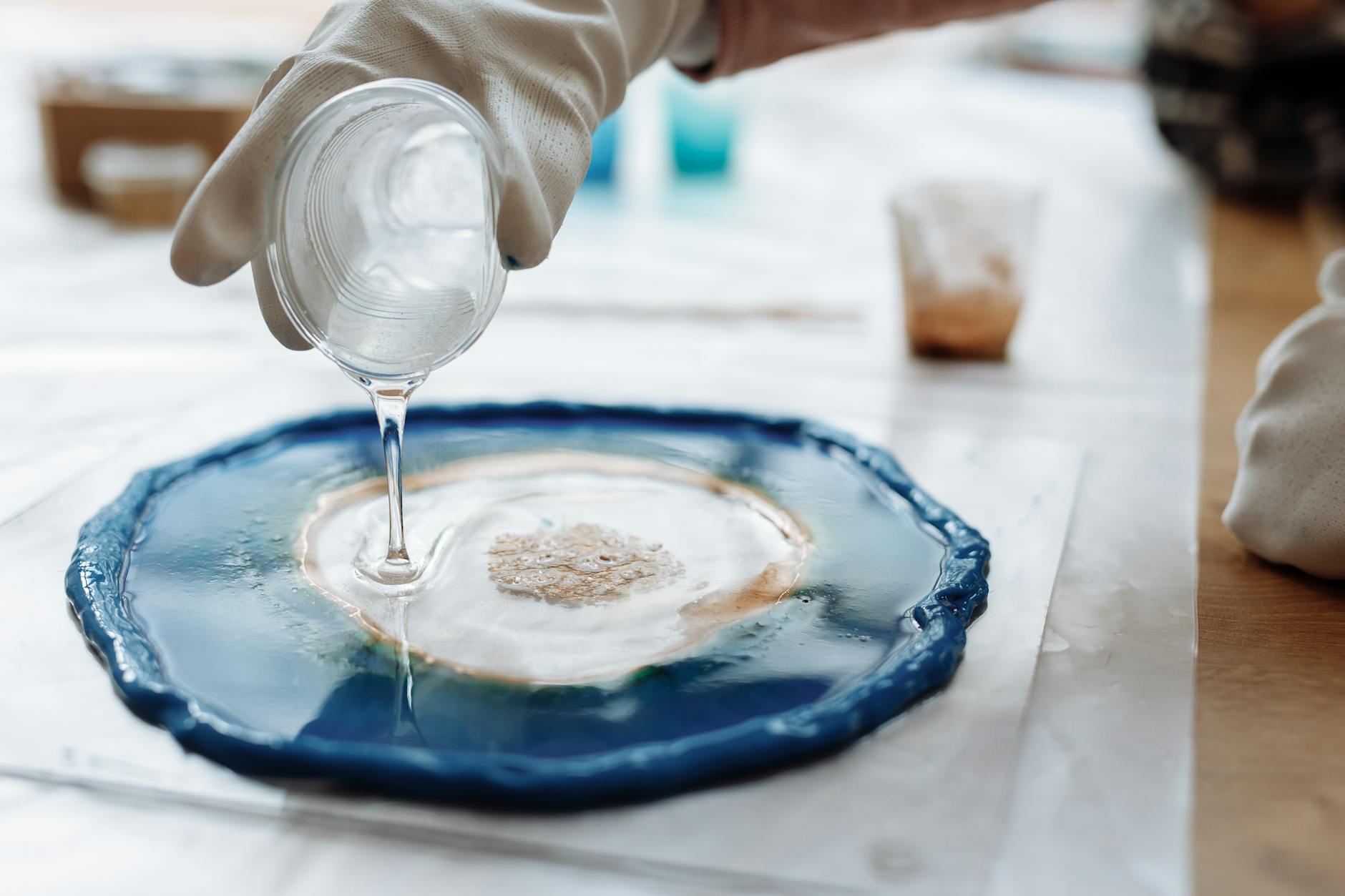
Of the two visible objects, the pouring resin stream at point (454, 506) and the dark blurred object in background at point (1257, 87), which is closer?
the pouring resin stream at point (454, 506)

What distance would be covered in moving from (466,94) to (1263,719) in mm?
549

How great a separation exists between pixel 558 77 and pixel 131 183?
100cm

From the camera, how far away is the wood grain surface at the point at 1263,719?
1.84ft

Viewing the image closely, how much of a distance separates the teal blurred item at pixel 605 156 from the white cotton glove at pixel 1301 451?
1.21 meters

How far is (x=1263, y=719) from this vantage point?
661 mm

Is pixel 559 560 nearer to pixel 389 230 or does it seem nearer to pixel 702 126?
pixel 389 230

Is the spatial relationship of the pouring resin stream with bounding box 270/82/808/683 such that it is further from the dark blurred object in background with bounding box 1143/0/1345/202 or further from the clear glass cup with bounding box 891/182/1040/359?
the dark blurred object in background with bounding box 1143/0/1345/202

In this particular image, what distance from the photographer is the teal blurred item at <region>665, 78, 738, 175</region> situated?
194 cm

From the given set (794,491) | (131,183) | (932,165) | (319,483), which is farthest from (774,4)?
(932,165)

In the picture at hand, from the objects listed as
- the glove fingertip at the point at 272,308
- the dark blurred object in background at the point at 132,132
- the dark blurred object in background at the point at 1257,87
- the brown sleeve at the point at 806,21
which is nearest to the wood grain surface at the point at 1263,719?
the brown sleeve at the point at 806,21

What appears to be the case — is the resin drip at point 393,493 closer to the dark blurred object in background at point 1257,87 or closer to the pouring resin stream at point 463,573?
the pouring resin stream at point 463,573

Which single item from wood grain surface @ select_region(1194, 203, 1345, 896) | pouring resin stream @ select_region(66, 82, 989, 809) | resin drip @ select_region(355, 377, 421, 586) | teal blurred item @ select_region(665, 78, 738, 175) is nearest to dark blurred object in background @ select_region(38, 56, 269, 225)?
teal blurred item @ select_region(665, 78, 738, 175)

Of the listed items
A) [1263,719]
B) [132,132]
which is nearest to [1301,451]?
[1263,719]

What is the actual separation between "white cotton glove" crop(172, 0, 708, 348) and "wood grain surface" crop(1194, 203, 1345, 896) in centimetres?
42
